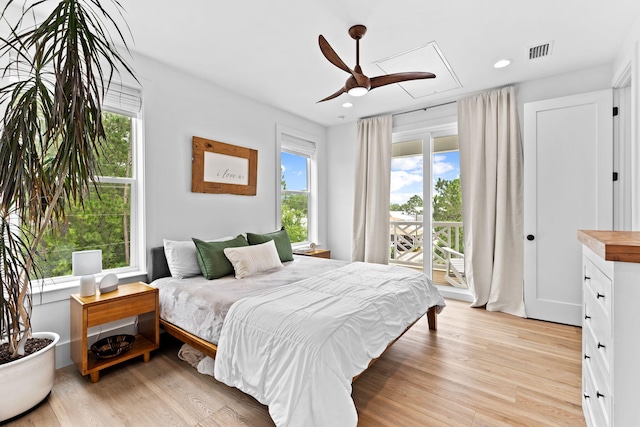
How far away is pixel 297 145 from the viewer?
460 centimetres

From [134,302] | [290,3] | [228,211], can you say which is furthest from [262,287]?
[290,3]

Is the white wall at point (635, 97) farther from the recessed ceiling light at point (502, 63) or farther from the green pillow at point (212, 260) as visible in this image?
the green pillow at point (212, 260)

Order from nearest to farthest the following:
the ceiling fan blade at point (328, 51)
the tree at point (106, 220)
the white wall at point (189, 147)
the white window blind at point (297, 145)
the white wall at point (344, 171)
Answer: the ceiling fan blade at point (328, 51), the tree at point (106, 220), the white wall at point (189, 147), the white wall at point (344, 171), the white window blind at point (297, 145)

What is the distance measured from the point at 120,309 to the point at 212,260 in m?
0.77

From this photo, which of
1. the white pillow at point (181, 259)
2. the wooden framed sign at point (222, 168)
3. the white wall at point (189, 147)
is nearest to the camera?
the white pillow at point (181, 259)

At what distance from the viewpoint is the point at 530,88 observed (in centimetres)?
338

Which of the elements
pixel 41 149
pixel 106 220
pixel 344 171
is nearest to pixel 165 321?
pixel 106 220

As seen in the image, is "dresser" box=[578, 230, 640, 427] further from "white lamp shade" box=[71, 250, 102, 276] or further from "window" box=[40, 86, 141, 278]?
"window" box=[40, 86, 141, 278]

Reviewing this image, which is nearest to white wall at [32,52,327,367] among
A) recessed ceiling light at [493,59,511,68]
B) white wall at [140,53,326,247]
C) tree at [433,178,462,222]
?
white wall at [140,53,326,247]

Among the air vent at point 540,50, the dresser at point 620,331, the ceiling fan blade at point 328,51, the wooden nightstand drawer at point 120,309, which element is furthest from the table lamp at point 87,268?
the air vent at point 540,50

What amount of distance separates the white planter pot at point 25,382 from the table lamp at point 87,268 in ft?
1.29

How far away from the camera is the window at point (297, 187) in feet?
14.6

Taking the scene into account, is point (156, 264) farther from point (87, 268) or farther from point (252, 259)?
point (252, 259)

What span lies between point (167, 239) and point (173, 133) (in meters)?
1.08
